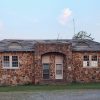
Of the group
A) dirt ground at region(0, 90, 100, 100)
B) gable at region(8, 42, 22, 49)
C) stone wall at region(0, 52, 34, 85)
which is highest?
gable at region(8, 42, 22, 49)

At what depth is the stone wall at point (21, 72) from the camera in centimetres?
4462

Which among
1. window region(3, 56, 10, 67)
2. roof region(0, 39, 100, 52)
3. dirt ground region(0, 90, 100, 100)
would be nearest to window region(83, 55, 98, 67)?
roof region(0, 39, 100, 52)

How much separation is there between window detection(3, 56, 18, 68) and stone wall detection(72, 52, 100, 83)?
6692 millimetres

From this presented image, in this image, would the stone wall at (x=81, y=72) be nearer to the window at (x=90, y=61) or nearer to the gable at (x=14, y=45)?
the window at (x=90, y=61)

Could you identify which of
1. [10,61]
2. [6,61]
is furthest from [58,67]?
[6,61]

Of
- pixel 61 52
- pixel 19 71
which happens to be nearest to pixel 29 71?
pixel 19 71

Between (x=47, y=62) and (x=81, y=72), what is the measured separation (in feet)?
13.3

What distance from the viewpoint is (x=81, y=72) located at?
46188 mm

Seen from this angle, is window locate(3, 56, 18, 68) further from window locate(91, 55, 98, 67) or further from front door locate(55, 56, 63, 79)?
window locate(91, 55, 98, 67)

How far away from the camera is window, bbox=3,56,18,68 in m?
44.8

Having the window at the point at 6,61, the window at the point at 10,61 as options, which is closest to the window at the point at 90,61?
the window at the point at 10,61

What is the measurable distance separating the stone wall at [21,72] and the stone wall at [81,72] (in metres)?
4.99

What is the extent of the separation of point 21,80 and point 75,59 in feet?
21.9

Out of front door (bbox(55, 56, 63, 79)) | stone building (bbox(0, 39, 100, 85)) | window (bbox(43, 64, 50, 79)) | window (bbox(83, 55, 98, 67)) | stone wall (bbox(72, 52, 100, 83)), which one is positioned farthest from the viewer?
window (bbox(83, 55, 98, 67))
